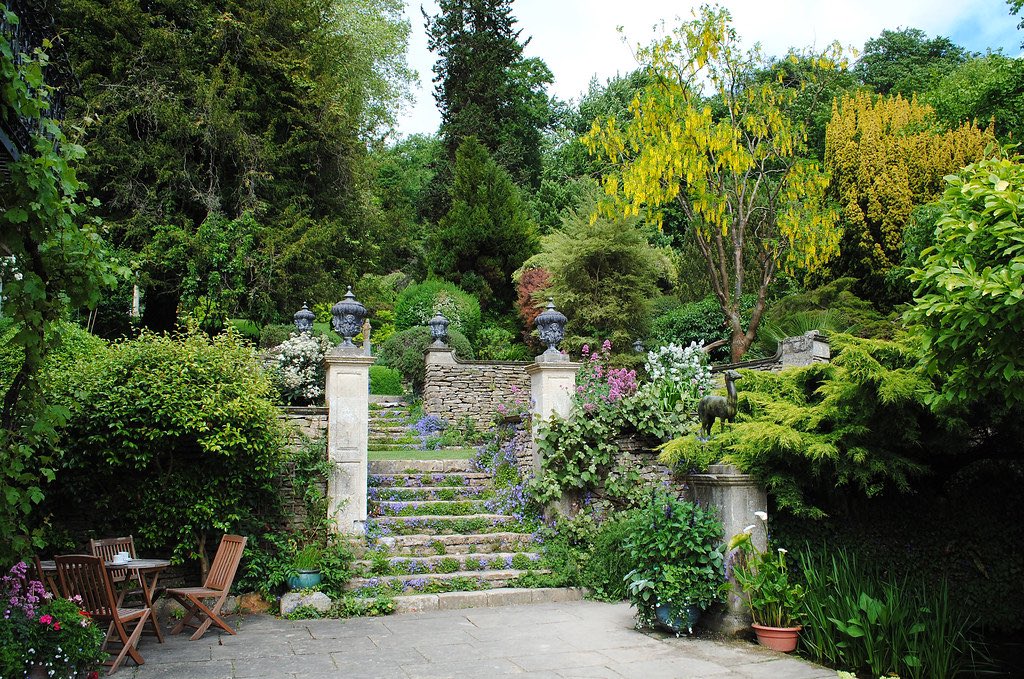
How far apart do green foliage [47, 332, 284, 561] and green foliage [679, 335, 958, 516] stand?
432cm

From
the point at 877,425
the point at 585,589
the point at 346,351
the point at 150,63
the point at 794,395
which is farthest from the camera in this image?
the point at 150,63

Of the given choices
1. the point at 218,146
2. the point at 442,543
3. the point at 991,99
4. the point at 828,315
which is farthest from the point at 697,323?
the point at 218,146

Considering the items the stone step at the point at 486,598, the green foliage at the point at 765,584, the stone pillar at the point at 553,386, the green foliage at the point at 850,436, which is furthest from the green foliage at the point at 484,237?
the green foliage at the point at 765,584

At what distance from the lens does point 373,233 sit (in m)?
20.4

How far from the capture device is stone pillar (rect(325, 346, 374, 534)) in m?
7.36

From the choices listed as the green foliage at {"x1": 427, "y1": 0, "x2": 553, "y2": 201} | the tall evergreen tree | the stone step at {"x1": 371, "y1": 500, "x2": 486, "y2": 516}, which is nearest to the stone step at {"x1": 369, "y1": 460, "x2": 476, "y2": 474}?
the stone step at {"x1": 371, "y1": 500, "x2": 486, "y2": 516}

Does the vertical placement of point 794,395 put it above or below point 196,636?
above

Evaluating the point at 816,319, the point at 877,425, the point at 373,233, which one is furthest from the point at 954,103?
the point at 877,425

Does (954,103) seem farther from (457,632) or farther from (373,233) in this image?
(457,632)

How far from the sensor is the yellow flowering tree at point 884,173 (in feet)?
42.2

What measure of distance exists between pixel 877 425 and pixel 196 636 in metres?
5.52

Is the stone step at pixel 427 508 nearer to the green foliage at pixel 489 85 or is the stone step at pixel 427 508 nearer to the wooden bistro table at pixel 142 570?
the wooden bistro table at pixel 142 570

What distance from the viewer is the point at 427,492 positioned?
341 inches

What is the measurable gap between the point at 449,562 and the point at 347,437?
1.68 m
